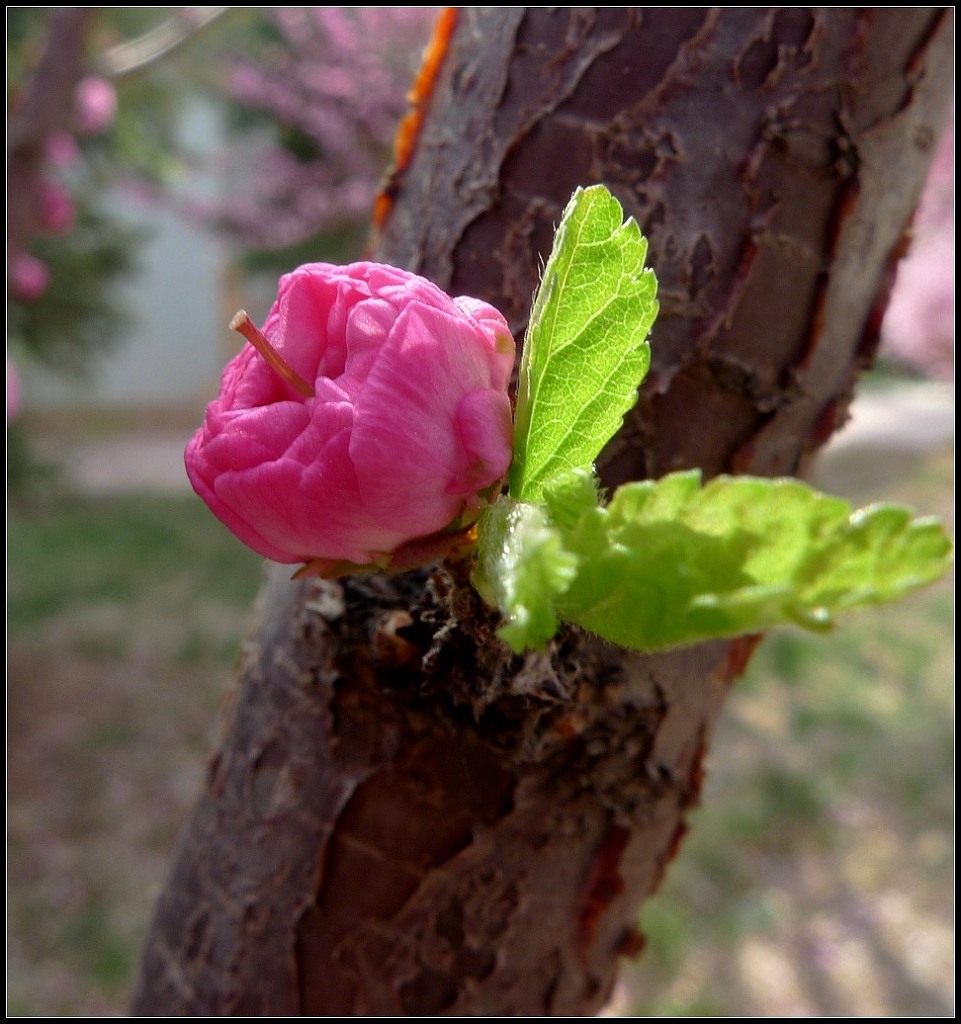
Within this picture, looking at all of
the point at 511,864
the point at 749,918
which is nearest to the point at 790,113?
the point at 511,864

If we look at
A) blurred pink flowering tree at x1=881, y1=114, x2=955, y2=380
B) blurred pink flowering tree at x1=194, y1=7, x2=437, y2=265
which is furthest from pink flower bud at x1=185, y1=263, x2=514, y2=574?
blurred pink flowering tree at x1=881, y1=114, x2=955, y2=380

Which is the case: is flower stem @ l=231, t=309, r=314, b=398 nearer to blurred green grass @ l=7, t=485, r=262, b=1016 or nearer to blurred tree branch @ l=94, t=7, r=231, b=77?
blurred green grass @ l=7, t=485, r=262, b=1016

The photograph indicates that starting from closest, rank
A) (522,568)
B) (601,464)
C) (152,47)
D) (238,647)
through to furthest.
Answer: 1. (522,568)
2. (601,464)
3. (152,47)
4. (238,647)

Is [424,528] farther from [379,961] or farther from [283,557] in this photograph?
[379,961]

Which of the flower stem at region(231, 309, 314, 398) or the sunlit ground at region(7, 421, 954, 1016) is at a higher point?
the flower stem at region(231, 309, 314, 398)

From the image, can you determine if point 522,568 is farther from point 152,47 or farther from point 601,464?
point 152,47

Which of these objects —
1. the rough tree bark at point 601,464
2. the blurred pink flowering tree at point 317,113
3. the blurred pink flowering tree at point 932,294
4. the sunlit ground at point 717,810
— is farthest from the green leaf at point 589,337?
the blurred pink flowering tree at point 932,294

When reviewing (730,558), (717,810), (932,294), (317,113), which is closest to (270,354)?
(730,558)
